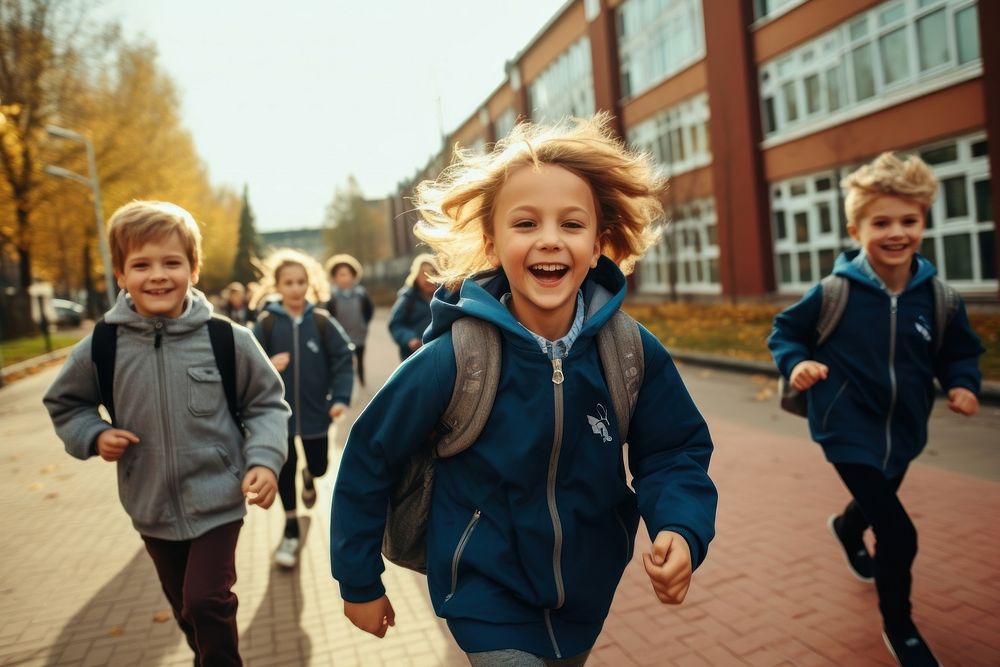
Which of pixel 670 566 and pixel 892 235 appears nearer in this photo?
pixel 670 566

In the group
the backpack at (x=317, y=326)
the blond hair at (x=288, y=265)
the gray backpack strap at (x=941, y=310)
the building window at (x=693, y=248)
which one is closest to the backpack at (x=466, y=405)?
the gray backpack strap at (x=941, y=310)

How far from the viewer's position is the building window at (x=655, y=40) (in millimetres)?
24531

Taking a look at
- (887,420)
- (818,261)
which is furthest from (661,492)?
(818,261)

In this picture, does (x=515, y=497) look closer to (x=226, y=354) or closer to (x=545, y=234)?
(x=545, y=234)

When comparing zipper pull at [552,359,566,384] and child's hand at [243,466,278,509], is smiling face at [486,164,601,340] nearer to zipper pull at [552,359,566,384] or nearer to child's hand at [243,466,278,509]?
zipper pull at [552,359,566,384]

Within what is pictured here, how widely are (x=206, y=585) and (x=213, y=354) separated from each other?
845 millimetres

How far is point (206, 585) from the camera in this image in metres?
2.82

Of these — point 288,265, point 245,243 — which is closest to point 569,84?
point 288,265

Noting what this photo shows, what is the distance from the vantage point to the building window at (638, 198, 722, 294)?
24.7 metres

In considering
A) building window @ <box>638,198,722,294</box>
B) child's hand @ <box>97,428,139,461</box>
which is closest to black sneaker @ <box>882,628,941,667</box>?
child's hand @ <box>97,428,139,461</box>

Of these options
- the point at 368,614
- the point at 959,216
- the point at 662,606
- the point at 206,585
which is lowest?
the point at 662,606

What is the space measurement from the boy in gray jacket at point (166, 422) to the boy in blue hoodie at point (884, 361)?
2.31m

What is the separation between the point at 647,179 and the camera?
243 cm

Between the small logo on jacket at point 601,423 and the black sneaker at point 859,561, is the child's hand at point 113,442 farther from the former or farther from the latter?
the black sneaker at point 859,561
